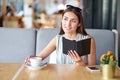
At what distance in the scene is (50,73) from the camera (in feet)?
4.88

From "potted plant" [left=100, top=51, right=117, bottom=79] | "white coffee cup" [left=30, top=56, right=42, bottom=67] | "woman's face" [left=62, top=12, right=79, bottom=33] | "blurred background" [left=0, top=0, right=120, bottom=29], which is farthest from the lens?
"blurred background" [left=0, top=0, right=120, bottom=29]

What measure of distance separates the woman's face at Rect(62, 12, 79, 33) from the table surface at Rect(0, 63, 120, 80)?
0.34 m

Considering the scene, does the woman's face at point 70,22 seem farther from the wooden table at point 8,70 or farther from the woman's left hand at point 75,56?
the wooden table at point 8,70

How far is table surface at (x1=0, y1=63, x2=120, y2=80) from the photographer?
140 cm

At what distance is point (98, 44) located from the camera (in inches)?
95.9

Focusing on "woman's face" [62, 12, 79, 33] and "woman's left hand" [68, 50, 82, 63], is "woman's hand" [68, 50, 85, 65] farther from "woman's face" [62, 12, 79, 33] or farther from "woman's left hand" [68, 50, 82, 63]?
"woman's face" [62, 12, 79, 33]

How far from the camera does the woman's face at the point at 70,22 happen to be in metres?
1.84

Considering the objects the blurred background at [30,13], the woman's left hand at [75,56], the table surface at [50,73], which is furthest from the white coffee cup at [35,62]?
the blurred background at [30,13]

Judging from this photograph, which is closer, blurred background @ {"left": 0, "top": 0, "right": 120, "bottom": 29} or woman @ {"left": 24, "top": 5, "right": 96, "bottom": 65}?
woman @ {"left": 24, "top": 5, "right": 96, "bottom": 65}

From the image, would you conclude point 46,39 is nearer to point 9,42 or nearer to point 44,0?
point 9,42

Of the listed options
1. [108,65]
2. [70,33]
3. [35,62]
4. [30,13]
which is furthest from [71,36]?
[30,13]

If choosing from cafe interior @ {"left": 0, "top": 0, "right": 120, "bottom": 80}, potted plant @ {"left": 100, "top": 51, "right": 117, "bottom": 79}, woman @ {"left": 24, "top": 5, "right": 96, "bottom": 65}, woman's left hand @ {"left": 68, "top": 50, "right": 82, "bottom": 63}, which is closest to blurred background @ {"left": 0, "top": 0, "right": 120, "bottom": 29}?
cafe interior @ {"left": 0, "top": 0, "right": 120, "bottom": 80}

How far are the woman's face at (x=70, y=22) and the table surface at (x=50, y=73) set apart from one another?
0.34 m

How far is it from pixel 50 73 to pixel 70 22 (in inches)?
21.0
